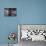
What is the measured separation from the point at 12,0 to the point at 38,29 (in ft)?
3.46

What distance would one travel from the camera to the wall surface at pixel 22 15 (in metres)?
3.28

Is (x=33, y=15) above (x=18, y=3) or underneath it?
underneath

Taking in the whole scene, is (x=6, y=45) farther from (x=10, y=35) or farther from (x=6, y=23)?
(x=6, y=23)

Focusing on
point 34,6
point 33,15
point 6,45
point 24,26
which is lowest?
point 6,45

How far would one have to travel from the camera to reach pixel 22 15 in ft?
10.8

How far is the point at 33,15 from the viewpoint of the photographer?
330 cm

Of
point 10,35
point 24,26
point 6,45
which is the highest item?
point 24,26

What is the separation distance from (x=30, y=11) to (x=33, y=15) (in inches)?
5.4

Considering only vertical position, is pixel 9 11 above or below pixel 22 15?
above

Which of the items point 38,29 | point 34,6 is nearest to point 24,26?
point 38,29

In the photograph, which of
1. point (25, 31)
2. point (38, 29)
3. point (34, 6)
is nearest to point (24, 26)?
point (25, 31)

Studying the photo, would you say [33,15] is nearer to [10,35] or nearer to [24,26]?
[24,26]

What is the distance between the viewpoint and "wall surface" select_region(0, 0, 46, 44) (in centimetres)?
328

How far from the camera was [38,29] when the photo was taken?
3.20 metres
